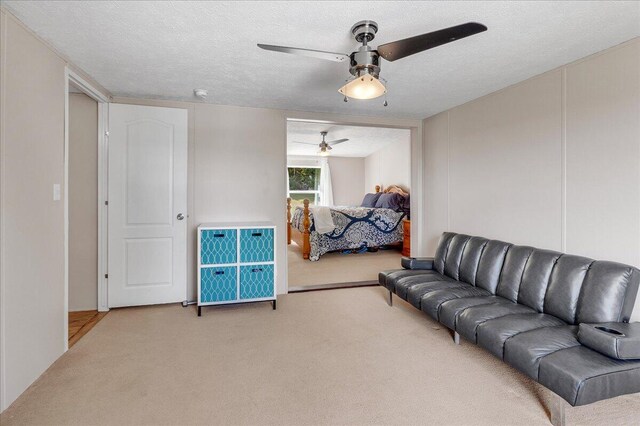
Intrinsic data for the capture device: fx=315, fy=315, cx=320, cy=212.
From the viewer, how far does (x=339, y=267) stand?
522cm

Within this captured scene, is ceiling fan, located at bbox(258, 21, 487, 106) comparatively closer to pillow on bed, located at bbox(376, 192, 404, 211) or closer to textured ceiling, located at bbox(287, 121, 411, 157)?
textured ceiling, located at bbox(287, 121, 411, 157)

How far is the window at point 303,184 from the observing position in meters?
8.88

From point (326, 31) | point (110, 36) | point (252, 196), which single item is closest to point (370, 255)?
point (252, 196)

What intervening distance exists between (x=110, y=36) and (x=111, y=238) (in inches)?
80.4

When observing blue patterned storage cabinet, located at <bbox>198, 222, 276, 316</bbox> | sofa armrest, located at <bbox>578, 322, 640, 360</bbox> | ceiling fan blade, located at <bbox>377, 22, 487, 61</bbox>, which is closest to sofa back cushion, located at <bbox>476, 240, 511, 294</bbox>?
sofa armrest, located at <bbox>578, 322, 640, 360</bbox>

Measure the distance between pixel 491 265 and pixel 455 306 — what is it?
66 centimetres

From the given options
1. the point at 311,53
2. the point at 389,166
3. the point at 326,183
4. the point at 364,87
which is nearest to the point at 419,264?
the point at 364,87

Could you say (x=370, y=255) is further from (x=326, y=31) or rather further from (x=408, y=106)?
(x=326, y=31)

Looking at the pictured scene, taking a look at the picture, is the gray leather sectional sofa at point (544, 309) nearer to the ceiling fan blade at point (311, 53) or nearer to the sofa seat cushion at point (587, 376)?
the sofa seat cushion at point (587, 376)

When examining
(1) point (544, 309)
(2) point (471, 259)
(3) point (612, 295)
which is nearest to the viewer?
(3) point (612, 295)

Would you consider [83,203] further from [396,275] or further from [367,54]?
[396,275]

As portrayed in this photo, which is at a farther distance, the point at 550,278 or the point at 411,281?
the point at 411,281

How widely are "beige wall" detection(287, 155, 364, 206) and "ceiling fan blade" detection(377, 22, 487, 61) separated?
23.2 ft

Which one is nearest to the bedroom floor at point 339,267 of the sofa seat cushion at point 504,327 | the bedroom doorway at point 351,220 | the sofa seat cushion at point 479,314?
the bedroom doorway at point 351,220
